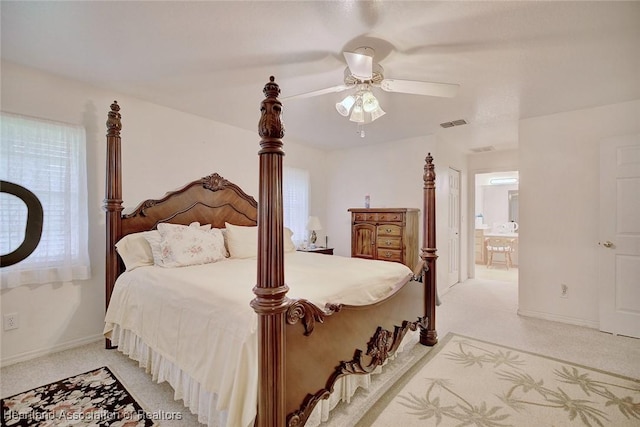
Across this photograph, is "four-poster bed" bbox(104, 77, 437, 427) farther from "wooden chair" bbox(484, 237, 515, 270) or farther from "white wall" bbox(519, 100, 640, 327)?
"wooden chair" bbox(484, 237, 515, 270)

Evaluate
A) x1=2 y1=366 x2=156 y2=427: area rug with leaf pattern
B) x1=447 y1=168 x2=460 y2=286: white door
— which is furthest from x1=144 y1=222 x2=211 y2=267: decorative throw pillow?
x1=447 y1=168 x2=460 y2=286: white door

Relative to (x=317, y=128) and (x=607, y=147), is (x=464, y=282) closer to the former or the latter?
(x=607, y=147)

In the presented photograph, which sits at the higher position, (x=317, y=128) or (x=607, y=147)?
(x=317, y=128)

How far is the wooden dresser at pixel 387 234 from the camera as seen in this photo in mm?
3916

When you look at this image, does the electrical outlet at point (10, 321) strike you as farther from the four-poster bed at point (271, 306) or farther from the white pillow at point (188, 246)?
the white pillow at point (188, 246)

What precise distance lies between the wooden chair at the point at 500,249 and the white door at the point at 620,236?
151 inches

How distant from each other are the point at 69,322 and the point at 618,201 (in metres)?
5.35

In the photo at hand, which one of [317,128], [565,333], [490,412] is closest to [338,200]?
[317,128]

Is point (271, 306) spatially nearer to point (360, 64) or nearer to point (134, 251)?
point (360, 64)

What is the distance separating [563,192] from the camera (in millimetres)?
3279

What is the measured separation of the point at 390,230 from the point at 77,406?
3480 mm

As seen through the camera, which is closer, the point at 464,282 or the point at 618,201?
the point at 618,201

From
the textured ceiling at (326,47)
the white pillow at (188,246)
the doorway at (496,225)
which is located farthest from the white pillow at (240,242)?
the doorway at (496,225)

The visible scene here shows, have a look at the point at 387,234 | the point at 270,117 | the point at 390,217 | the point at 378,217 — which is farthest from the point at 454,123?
the point at 270,117
